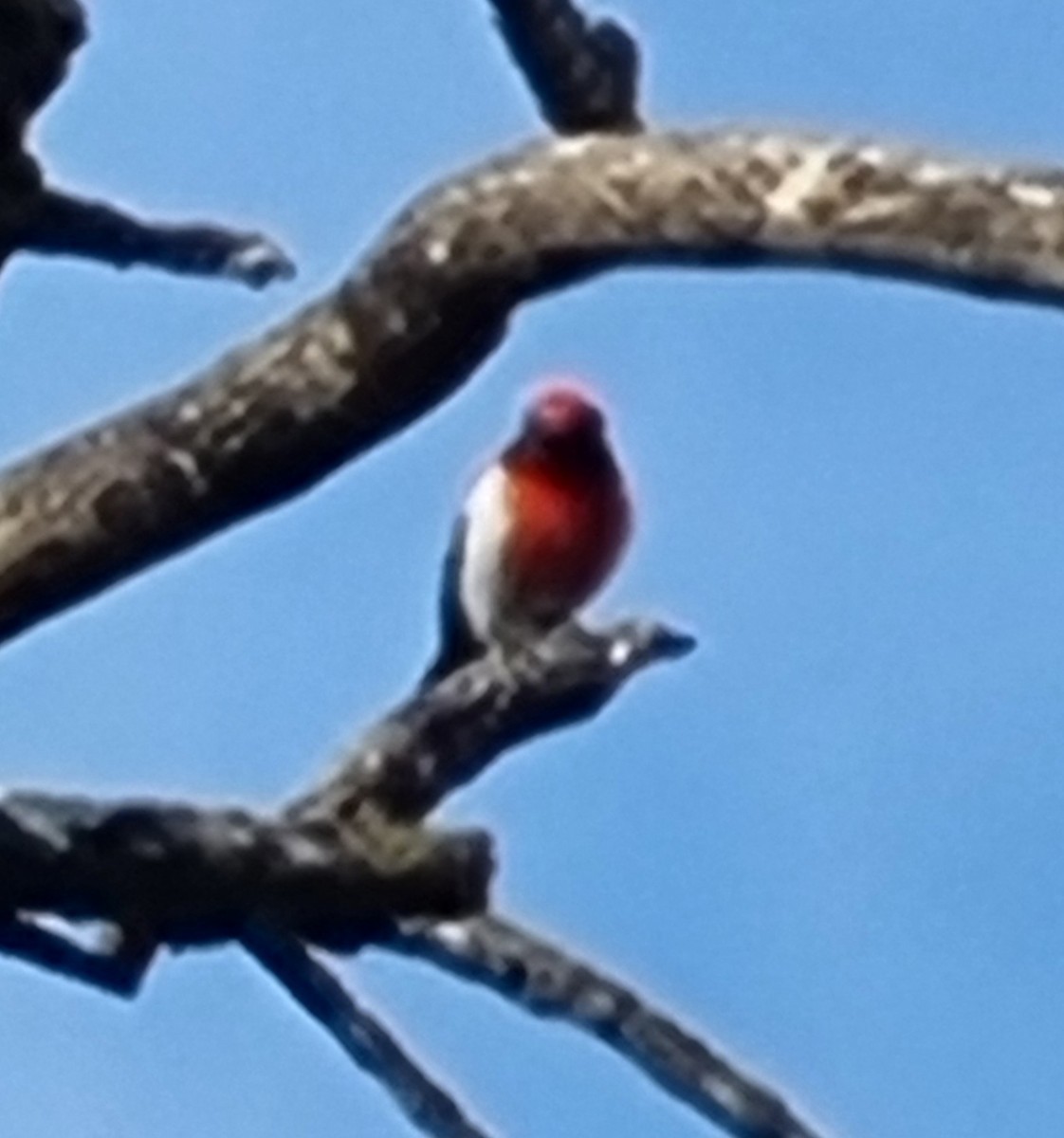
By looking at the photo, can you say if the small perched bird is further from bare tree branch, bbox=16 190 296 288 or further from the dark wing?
bare tree branch, bbox=16 190 296 288

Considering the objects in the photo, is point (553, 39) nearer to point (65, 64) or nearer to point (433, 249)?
point (433, 249)

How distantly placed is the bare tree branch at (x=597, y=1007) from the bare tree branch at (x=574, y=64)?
102 cm

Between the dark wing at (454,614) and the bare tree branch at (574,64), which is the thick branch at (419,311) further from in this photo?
the dark wing at (454,614)

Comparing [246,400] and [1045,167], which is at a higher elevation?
[1045,167]

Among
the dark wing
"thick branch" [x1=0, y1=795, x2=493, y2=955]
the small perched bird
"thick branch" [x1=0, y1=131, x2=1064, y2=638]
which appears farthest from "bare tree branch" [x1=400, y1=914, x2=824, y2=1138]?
the small perched bird

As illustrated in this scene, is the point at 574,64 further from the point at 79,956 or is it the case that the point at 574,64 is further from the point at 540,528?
the point at 540,528

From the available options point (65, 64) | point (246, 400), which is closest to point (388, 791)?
point (246, 400)

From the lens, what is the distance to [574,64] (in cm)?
425

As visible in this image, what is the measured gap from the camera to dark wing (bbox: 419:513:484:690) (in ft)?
39.2

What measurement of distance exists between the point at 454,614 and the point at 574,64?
8.91m

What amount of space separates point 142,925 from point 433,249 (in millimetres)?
929

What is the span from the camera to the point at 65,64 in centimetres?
374

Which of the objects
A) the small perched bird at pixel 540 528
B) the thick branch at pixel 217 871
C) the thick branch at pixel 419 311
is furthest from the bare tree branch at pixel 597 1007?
the small perched bird at pixel 540 528

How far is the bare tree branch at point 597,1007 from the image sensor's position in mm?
3842
